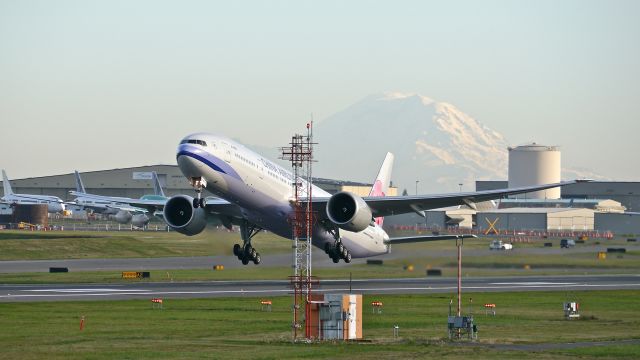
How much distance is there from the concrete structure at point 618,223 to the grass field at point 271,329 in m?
115

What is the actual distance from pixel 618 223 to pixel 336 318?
471 feet

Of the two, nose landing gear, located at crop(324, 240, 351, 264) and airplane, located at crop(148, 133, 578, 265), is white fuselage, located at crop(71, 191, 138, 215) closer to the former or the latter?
airplane, located at crop(148, 133, 578, 265)

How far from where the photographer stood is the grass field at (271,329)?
143ft

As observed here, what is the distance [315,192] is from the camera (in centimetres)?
6881

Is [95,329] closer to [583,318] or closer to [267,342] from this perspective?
[267,342]

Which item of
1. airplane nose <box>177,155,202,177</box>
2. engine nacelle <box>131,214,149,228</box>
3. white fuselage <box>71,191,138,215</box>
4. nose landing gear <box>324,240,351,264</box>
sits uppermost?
white fuselage <box>71,191,138,215</box>

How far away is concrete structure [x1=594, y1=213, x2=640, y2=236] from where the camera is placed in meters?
182

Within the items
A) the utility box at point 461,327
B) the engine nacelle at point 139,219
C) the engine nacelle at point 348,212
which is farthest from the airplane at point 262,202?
the engine nacelle at point 139,219

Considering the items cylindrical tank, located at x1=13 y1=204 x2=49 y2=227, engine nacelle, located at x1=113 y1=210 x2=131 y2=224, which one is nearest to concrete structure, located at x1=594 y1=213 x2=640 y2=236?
engine nacelle, located at x1=113 y1=210 x2=131 y2=224

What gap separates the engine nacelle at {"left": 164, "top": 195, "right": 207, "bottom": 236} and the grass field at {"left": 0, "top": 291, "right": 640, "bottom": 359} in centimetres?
468

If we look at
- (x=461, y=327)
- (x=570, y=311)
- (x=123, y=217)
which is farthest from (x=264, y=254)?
(x=123, y=217)

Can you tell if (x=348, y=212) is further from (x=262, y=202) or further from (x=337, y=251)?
(x=262, y=202)

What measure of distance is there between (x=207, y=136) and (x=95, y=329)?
12118mm

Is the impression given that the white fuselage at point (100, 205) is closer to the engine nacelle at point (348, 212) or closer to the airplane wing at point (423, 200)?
the airplane wing at point (423, 200)
